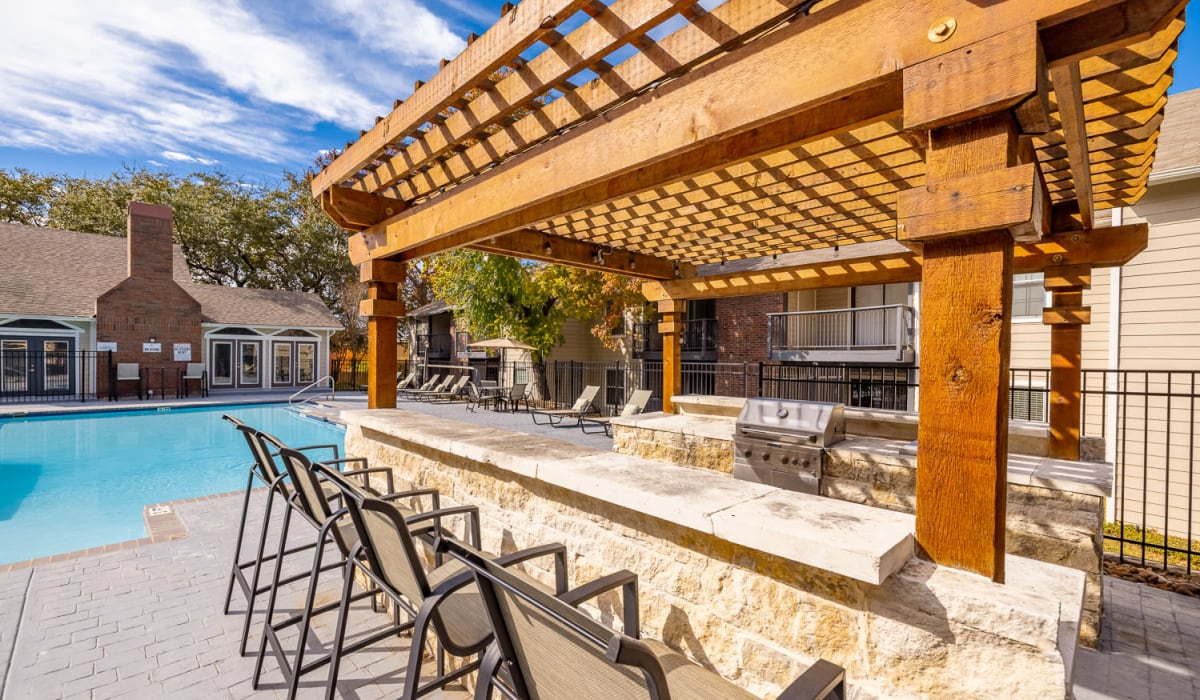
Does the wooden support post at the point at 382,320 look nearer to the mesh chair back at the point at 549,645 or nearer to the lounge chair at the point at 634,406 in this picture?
the mesh chair back at the point at 549,645

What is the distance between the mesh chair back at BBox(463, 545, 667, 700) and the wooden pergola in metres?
0.94

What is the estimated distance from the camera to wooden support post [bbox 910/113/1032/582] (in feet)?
4.21

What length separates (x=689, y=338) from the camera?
52.1 ft

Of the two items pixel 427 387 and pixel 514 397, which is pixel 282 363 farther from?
pixel 514 397

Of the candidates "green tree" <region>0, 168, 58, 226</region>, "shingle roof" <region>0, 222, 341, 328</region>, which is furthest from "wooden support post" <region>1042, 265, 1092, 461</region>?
"green tree" <region>0, 168, 58, 226</region>

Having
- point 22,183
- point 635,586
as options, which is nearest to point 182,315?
point 22,183

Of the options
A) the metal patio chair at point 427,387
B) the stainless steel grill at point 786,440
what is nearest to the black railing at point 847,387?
the stainless steel grill at point 786,440

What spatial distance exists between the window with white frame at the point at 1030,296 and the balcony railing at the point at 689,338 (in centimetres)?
731

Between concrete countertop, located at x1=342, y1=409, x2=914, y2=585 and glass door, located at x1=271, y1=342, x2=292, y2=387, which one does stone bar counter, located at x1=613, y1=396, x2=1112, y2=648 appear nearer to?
concrete countertop, located at x1=342, y1=409, x2=914, y2=585

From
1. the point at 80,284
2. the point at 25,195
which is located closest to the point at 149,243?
the point at 80,284

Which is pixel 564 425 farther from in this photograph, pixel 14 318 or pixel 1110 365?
pixel 14 318

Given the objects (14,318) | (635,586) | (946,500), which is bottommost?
(635,586)

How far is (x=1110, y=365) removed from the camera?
6625 millimetres

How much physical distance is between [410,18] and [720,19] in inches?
309
